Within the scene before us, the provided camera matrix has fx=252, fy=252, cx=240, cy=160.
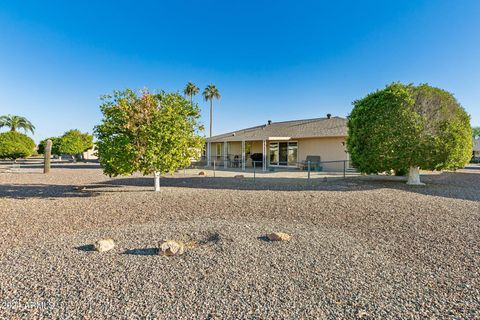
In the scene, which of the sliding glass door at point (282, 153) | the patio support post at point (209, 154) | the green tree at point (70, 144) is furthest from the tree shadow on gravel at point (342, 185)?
the green tree at point (70, 144)

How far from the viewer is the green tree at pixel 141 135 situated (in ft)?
26.6

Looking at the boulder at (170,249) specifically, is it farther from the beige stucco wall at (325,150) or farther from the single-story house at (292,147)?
the beige stucco wall at (325,150)

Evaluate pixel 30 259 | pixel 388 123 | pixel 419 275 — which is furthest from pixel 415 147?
pixel 30 259

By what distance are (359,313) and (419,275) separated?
1444 mm

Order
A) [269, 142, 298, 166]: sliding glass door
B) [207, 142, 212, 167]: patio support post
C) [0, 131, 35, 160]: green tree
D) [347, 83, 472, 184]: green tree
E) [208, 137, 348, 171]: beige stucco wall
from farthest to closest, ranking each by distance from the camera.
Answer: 1. [0, 131, 35, 160]: green tree
2. [207, 142, 212, 167]: patio support post
3. [269, 142, 298, 166]: sliding glass door
4. [208, 137, 348, 171]: beige stucco wall
5. [347, 83, 472, 184]: green tree

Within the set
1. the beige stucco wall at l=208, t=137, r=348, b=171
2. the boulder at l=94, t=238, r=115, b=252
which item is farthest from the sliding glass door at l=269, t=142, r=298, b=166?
the boulder at l=94, t=238, r=115, b=252

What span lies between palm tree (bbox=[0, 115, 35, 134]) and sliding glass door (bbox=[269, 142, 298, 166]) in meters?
44.8

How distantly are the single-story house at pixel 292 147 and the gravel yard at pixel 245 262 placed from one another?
1158cm

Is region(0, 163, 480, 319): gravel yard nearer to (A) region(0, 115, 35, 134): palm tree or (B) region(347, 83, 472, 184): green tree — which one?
(B) region(347, 83, 472, 184): green tree

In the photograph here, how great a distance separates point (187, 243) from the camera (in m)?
Result: 4.61

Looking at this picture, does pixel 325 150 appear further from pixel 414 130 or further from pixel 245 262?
pixel 245 262

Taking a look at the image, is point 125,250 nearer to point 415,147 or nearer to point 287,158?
point 415,147

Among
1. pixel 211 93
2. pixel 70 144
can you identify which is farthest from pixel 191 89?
pixel 70 144

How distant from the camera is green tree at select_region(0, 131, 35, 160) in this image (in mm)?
25938
